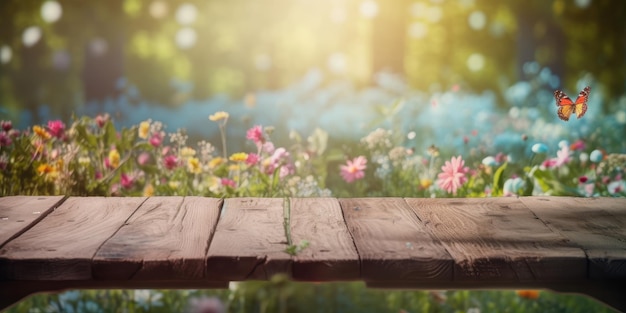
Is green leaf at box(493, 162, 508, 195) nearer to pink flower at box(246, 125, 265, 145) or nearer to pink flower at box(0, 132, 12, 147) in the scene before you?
pink flower at box(246, 125, 265, 145)

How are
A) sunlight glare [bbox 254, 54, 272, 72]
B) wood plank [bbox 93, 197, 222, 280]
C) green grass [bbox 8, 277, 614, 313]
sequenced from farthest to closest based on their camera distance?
sunlight glare [bbox 254, 54, 272, 72]
green grass [bbox 8, 277, 614, 313]
wood plank [bbox 93, 197, 222, 280]

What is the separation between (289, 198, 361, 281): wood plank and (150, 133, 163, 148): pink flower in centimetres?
153

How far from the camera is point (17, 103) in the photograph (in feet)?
15.9

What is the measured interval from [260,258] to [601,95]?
13.5 feet

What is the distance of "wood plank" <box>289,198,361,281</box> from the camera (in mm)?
2242

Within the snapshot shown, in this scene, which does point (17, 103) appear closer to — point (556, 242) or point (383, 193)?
point (383, 193)

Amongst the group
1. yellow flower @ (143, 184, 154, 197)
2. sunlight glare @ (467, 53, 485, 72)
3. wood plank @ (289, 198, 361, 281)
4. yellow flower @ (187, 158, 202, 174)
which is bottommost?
yellow flower @ (143, 184, 154, 197)

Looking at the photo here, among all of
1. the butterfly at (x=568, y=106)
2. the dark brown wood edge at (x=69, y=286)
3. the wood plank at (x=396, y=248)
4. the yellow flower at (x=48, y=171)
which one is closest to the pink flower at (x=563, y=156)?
the butterfly at (x=568, y=106)

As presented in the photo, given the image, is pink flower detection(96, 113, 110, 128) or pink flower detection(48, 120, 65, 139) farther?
pink flower detection(96, 113, 110, 128)

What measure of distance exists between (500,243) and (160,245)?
39.6 inches

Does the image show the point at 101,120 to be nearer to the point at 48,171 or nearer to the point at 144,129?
the point at 144,129

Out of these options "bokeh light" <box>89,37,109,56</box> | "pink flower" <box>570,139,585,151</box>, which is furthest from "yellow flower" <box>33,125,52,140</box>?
"pink flower" <box>570,139,585,151</box>

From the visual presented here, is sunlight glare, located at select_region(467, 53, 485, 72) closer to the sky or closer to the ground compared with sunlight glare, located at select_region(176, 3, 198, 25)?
closer to the ground

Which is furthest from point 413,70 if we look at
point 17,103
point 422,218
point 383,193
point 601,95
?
point 422,218
